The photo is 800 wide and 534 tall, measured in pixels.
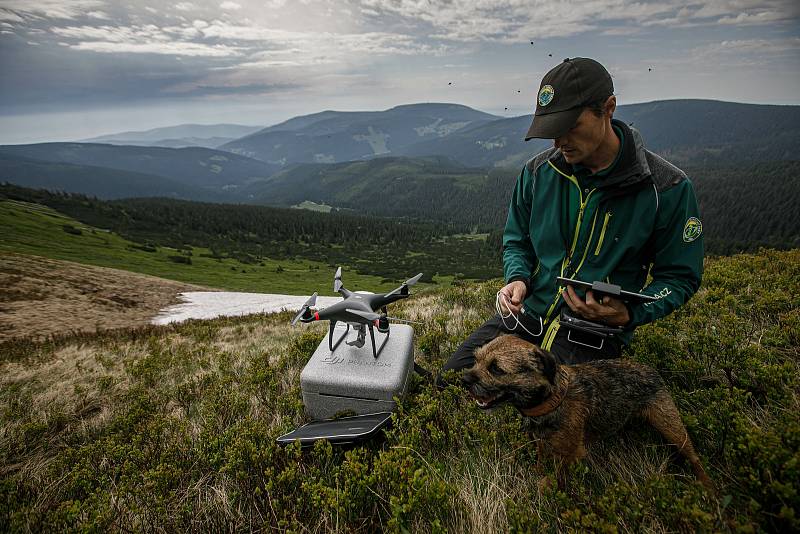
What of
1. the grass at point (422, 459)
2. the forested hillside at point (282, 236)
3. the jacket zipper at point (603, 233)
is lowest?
the forested hillside at point (282, 236)

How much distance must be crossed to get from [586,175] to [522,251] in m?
1.26

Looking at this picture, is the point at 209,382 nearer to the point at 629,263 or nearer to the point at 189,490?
the point at 189,490

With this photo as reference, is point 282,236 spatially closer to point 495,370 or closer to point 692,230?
point 495,370

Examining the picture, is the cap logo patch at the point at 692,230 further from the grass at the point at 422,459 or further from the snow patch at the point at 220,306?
the snow patch at the point at 220,306

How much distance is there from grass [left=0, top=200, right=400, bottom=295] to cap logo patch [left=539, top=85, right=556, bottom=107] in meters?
57.5

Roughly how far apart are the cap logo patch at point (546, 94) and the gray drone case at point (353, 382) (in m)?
3.07

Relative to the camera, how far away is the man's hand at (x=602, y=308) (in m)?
3.49

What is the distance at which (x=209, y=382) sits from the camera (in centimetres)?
592

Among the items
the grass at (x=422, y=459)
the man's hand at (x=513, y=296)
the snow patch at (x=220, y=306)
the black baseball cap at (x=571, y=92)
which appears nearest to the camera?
the grass at (x=422, y=459)

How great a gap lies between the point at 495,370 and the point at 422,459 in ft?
3.26

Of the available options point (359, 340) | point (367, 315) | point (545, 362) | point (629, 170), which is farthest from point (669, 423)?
point (359, 340)

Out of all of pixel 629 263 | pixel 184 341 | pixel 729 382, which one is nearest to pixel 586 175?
pixel 629 263

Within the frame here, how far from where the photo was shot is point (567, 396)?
3176 millimetres

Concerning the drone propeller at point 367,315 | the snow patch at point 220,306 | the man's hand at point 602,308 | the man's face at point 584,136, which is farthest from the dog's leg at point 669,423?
the snow patch at point 220,306
